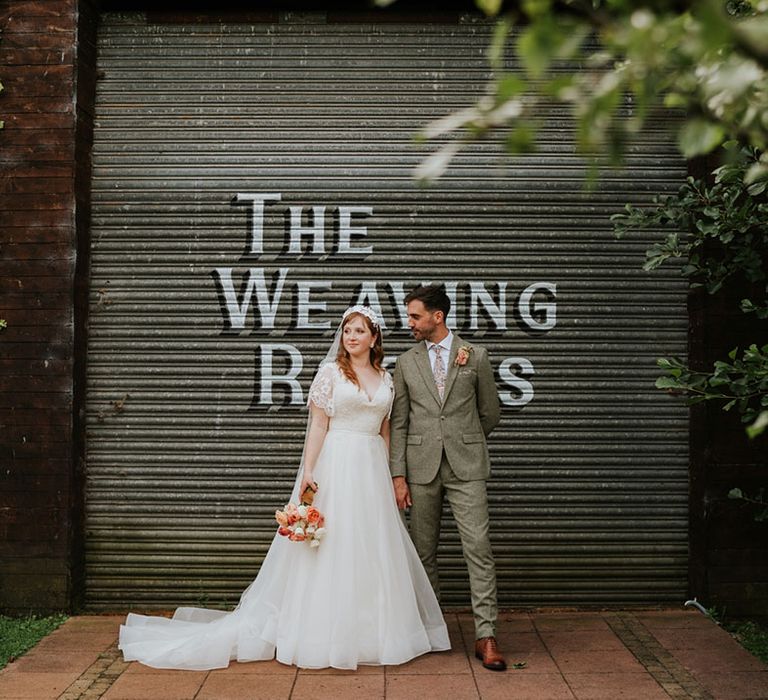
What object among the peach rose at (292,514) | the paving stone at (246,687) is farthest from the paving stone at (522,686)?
the peach rose at (292,514)

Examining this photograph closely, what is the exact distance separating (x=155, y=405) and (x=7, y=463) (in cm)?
110

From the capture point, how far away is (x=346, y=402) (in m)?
5.48

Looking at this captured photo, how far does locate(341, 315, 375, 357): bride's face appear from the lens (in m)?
5.55

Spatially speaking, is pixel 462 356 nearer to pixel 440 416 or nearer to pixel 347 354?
pixel 440 416

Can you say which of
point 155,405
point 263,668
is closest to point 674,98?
point 263,668

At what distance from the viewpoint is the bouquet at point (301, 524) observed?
523 cm

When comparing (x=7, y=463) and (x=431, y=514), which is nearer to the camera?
(x=431, y=514)

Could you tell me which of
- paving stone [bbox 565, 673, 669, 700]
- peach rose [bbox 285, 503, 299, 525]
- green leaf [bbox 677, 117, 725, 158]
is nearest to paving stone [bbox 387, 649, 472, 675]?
paving stone [bbox 565, 673, 669, 700]

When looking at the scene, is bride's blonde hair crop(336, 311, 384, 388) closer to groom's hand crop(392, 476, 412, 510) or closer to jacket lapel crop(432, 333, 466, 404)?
jacket lapel crop(432, 333, 466, 404)

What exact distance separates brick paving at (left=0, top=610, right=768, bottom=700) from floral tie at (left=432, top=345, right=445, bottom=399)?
1626 millimetres

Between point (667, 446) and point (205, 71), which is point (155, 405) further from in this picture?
point (667, 446)

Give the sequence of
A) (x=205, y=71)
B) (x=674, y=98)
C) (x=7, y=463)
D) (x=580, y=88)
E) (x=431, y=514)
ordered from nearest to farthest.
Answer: (x=580, y=88)
(x=674, y=98)
(x=431, y=514)
(x=7, y=463)
(x=205, y=71)

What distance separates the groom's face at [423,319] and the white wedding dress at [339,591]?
0.40 meters

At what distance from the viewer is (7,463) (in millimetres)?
6355
